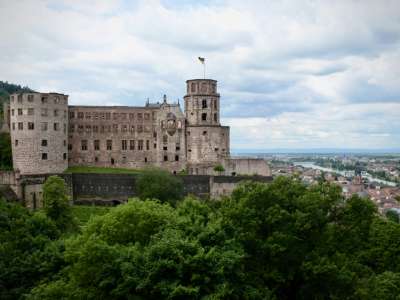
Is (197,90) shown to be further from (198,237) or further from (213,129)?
(198,237)

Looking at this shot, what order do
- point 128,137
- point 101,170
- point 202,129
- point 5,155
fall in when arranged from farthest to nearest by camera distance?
point 128,137
point 202,129
point 101,170
point 5,155

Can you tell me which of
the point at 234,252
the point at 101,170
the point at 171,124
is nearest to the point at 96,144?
the point at 101,170

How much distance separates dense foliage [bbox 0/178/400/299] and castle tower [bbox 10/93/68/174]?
40.2 meters

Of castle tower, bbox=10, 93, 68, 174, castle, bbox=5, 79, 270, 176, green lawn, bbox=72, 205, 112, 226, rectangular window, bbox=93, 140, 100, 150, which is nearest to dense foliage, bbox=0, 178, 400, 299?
green lawn, bbox=72, 205, 112, 226

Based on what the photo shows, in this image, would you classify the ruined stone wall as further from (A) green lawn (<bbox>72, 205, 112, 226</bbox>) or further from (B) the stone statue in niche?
(A) green lawn (<bbox>72, 205, 112, 226</bbox>)

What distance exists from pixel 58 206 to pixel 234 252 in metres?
30.2

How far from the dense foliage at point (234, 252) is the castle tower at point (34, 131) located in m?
40.2

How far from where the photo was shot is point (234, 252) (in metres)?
29.9

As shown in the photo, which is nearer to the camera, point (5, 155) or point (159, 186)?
point (159, 186)

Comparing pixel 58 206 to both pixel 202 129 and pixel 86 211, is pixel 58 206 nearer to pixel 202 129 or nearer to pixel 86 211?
pixel 86 211

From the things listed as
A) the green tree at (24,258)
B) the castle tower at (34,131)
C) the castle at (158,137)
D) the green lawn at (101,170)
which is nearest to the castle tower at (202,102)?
the castle at (158,137)

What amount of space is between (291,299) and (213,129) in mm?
52408

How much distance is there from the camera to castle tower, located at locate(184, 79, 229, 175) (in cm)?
8450

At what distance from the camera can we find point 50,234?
1722 inches
